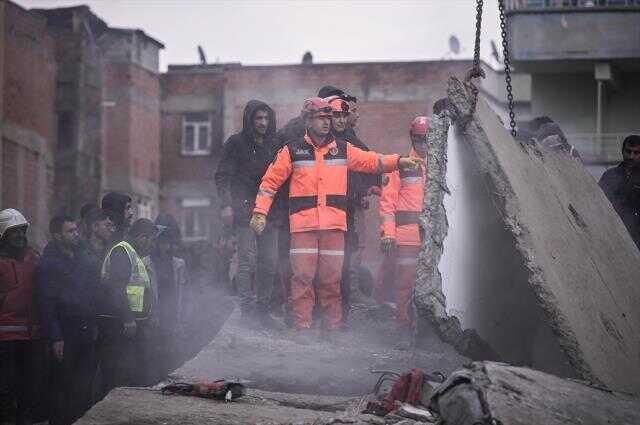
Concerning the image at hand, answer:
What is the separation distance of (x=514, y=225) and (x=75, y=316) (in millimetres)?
3890

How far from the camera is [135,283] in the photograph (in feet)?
26.1

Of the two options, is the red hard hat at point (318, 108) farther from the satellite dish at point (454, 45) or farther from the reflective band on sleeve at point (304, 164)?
the satellite dish at point (454, 45)

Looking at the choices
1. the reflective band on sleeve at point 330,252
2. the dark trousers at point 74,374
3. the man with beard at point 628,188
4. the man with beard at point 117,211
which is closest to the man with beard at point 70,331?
the dark trousers at point 74,374

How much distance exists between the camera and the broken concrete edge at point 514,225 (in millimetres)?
5352

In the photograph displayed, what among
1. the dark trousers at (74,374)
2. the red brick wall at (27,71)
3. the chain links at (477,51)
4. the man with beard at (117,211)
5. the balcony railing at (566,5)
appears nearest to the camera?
the chain links at (477,51)

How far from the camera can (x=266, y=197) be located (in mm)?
7969

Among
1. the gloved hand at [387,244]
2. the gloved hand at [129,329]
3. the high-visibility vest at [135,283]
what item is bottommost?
the gloved hand at [129,329]

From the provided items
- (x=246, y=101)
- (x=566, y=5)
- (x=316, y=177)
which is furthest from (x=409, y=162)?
(x=246, y=101)

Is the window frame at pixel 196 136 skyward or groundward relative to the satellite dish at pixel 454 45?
groundward

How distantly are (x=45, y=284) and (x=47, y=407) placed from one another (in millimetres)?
1040

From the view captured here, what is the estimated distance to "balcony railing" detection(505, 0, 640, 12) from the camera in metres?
23.2

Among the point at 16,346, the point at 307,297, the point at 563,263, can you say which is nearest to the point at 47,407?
the point at 16,346

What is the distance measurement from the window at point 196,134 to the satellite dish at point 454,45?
346 inches

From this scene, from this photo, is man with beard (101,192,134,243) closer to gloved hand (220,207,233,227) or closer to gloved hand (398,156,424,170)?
gloved hand (220,207,233,227)
